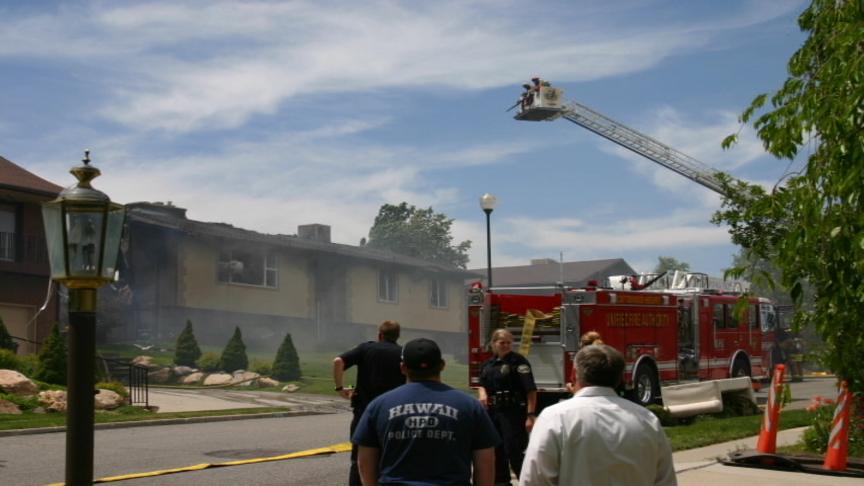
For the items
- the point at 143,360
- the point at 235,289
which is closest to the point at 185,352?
the point at 143,360

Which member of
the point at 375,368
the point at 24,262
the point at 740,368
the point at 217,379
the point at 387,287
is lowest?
the point at 217,379

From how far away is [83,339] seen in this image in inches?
255

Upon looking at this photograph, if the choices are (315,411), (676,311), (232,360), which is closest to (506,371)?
(676,311)

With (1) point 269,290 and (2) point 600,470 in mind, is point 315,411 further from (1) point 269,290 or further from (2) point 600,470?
(1) point 269,290

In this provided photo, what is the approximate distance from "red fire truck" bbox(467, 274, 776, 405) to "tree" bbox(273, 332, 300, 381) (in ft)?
48.1

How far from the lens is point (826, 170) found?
329 inches

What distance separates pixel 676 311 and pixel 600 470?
15.9m

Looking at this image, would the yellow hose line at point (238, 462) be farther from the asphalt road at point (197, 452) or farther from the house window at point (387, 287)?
the house window at point (387, 287)

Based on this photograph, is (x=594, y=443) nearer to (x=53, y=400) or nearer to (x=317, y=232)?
(x=53, y=400)

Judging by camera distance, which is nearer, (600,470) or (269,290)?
(600,470)

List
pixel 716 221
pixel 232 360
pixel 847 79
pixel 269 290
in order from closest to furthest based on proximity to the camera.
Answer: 1. pixel 847 79
2. pixel 716 221
3. pixel 232 360
4. pixel 269 290

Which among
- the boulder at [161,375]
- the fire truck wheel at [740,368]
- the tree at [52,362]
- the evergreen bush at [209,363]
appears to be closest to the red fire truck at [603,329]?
the fire truck wheel at [740,368]

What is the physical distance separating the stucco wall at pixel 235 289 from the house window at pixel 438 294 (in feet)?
29.7

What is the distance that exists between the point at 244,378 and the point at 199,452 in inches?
674
